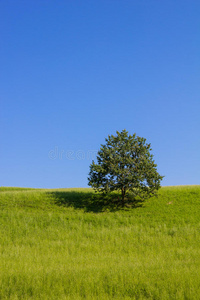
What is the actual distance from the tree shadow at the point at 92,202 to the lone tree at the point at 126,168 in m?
1.12

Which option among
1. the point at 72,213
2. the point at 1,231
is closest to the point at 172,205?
the point at 72,213

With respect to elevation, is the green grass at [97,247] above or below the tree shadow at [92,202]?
below

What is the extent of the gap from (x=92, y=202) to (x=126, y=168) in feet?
18.7

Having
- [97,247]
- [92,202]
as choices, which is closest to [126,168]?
[92,202]

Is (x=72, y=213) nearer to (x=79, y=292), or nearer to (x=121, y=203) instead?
(x=121, y=203)

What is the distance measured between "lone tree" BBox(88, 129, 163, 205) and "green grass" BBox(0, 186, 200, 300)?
2.20 meters

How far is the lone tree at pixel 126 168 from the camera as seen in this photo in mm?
28359

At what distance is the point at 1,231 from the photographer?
21.2 meters

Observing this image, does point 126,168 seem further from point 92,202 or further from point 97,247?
point 97,247

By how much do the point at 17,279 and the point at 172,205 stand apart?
2239cm

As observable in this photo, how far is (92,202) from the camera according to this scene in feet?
101

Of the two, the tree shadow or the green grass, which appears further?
the tree shadow

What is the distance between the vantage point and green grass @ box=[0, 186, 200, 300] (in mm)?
9102

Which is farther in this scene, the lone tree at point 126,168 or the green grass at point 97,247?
the lone tree at point 126,168
